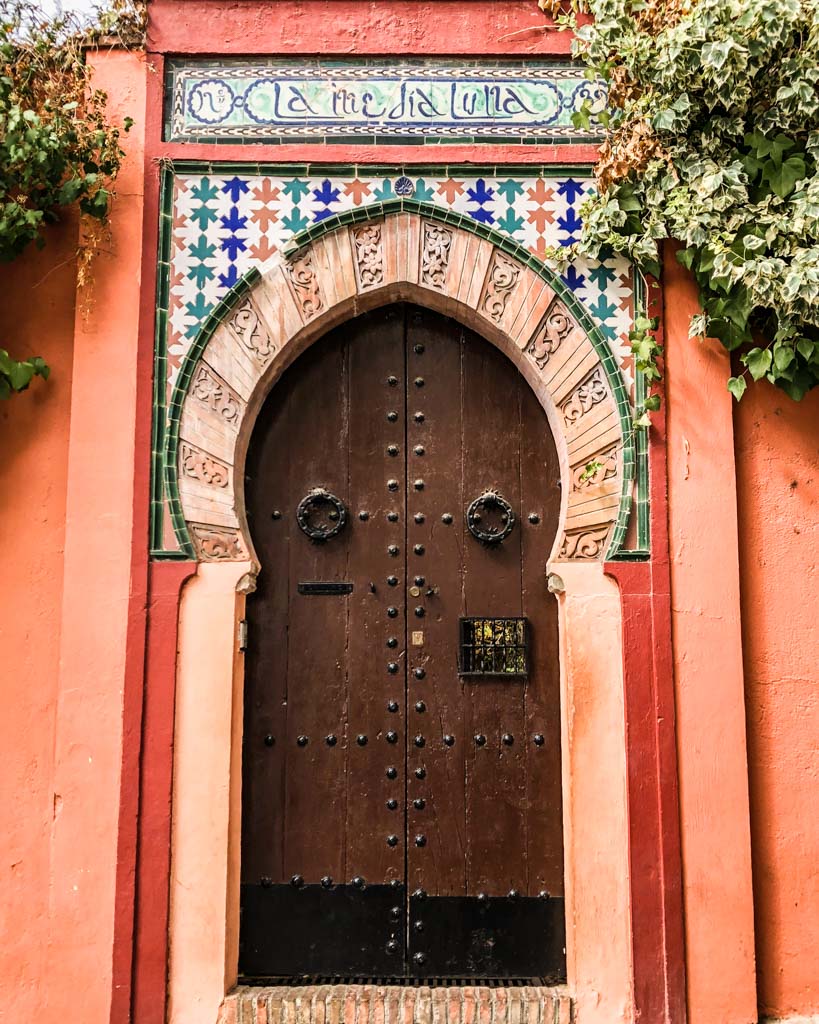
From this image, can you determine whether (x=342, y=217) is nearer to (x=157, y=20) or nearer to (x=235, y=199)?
(x=235, y=199)

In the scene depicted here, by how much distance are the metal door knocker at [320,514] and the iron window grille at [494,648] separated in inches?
24.7

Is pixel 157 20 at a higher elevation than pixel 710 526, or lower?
higher

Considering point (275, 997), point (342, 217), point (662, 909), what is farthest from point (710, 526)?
point (275, 997)

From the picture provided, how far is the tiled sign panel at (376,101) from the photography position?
11.7 feet

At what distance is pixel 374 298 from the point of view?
3.62 metres

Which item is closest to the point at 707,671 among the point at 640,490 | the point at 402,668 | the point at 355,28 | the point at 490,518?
the point at 640,490

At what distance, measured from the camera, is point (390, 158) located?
3.55m

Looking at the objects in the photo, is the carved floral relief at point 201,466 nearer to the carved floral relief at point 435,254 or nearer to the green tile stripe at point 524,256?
the green tile stripe at point 524,256

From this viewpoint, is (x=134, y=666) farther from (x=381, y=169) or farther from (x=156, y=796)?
(x=381, y=169)

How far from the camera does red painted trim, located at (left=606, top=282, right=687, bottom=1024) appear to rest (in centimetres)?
321

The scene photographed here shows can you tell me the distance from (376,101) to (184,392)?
4.54 feet

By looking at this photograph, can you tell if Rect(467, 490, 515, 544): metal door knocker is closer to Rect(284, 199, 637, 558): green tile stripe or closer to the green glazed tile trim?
Rect(284, 199, 637, 558): green tile stripe

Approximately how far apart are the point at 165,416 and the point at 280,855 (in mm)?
1722

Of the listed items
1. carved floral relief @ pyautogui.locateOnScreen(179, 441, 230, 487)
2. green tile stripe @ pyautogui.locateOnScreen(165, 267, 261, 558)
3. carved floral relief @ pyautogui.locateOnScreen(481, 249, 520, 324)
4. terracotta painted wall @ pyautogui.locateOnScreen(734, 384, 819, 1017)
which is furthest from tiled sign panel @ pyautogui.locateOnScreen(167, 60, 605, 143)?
terracotta painted wall @ pyautogui.locateOnScreen(734, 384, 819, 1017)
